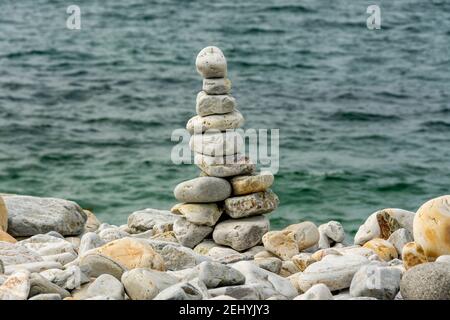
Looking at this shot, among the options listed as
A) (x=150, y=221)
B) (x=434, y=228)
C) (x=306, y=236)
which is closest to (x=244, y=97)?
(x=150, y=221)

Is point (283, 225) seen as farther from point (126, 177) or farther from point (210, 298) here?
point (210, 298)

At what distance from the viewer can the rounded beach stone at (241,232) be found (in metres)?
9.24

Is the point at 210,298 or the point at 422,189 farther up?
the point at 210,298

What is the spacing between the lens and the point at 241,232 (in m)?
9.23

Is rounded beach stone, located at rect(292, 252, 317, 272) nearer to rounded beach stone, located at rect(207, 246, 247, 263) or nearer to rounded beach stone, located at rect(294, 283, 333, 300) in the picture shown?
rounded beach stone, located at rect(207, 246, 247, 263)

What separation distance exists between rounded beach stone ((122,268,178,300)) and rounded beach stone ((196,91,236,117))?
2.96 m

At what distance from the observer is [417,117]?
19297mm

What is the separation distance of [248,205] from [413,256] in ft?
7.60

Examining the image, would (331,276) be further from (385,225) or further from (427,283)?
(385,225)

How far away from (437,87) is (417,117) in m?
2.59

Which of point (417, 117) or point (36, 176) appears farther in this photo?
point (417, 117)
